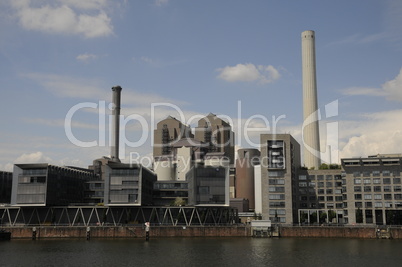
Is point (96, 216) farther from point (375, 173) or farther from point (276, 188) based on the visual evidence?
point (375, 173)

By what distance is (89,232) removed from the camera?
12950 centimetres

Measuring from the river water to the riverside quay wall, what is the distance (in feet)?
71.8

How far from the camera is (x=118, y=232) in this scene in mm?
135000

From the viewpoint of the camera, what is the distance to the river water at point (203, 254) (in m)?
80.4

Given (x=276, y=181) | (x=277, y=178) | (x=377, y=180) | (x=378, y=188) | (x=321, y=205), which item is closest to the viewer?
(x=378, y=188)

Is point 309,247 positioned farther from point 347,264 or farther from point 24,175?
point 24,175

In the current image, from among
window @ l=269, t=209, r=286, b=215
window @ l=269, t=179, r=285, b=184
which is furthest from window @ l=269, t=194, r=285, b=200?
window @ l=269, t=179, r=285, b=184

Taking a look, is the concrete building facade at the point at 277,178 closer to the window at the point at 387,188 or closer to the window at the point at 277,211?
the window at the point at 277,211

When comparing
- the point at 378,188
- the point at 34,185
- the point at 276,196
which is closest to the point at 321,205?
the point at 378,188

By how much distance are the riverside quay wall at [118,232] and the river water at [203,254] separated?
21883 mm

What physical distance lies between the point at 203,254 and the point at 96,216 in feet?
241

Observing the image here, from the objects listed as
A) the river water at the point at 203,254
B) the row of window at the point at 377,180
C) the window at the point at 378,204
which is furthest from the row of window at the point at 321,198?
the river water at the point at 203,254

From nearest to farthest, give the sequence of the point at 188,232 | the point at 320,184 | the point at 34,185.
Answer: the point at 188,232 → the point at 34,185 → the point at 320,184

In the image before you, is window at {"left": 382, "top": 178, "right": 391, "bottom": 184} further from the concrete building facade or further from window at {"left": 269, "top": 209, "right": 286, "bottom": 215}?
window at {"left": 269, "top": 209, "right": 286, "bottom": 215}
